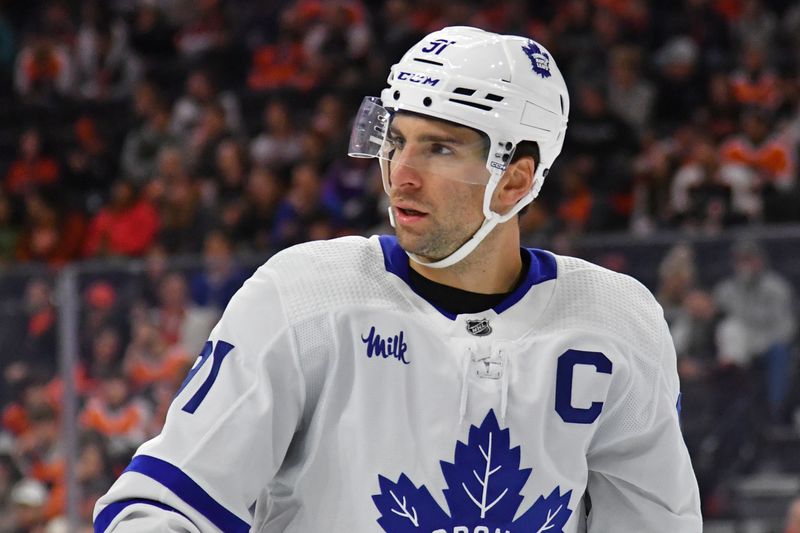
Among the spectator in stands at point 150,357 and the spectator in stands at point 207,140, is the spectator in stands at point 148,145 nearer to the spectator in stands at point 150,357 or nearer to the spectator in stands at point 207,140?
the spectator in stands at point 207,140

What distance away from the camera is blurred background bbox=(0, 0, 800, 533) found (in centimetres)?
512

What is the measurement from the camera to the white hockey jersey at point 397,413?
2088 millimetres

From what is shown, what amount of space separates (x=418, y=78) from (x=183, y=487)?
2.53 ft

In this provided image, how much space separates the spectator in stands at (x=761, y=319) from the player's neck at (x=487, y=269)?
2.87 meters

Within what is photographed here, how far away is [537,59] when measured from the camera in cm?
237

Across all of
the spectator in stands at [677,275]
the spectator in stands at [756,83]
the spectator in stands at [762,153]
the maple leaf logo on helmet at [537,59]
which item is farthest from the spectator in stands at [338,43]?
the maple leaf logo on helmet at [537,59]

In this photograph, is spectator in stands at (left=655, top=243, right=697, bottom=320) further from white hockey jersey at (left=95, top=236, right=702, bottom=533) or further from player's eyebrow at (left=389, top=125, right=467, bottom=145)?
player's eyebrow at (left=389, top=125, right=467, bottom=145)

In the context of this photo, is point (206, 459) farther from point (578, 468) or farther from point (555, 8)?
point (555, 8)

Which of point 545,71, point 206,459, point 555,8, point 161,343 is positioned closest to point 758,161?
point 555,8

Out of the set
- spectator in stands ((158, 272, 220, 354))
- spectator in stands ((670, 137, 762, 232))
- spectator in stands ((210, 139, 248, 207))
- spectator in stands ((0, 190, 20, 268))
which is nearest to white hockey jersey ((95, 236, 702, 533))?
spectator in stands ((158, 272, 220, 354))

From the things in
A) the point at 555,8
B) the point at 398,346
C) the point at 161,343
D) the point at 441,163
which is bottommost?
the point at 161,343

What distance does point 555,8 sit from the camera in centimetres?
894

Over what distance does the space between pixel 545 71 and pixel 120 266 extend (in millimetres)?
3758

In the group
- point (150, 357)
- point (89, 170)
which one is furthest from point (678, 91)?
point (89, 170)
